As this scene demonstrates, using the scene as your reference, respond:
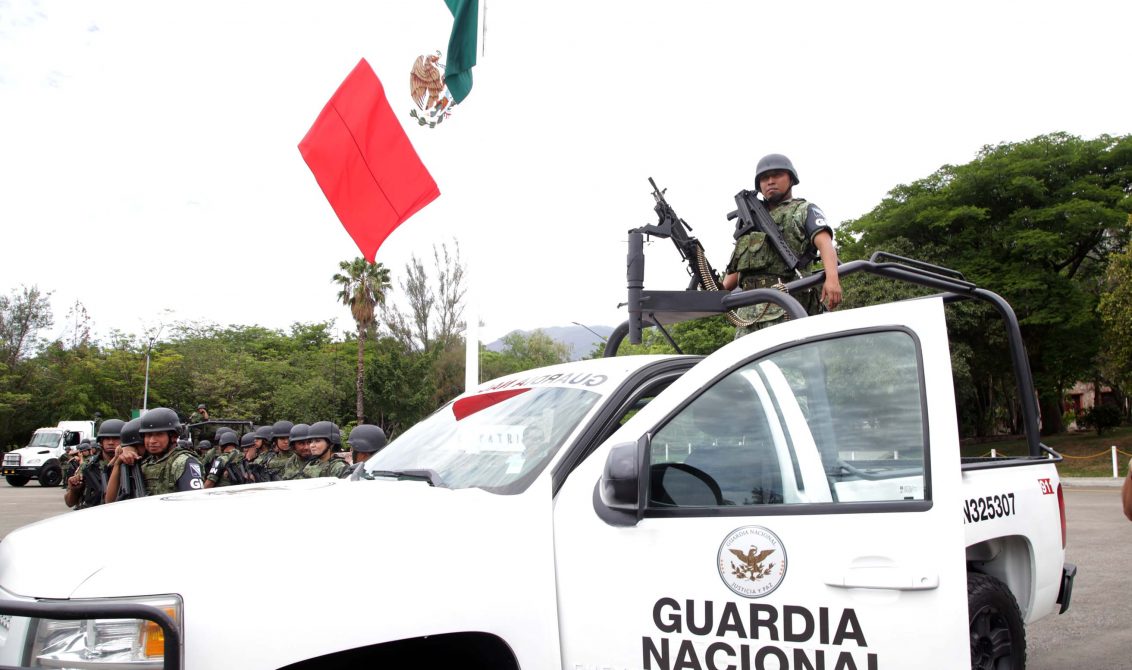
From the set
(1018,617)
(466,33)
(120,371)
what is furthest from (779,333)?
(120,371)

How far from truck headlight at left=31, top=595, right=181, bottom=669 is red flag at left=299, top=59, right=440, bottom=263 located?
732 cm

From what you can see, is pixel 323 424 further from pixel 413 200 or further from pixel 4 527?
pixel 4 527

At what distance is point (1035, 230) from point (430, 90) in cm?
2479

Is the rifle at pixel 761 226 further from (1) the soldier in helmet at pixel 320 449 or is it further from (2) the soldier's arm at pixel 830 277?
(1) the soldier in helmet at pixel 320 449

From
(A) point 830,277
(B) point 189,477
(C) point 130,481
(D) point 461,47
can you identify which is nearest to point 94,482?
(C) point 130,481

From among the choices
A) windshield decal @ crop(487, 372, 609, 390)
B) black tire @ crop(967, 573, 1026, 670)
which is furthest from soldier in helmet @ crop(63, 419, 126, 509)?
black tire @ crop(967, 573, 1026, 670)

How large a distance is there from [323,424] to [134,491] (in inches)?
99.5

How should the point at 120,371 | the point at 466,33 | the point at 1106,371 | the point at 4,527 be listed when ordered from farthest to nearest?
the point at 120,371 < the point at 1106,371 < the point at 4,527 < the point at 466,33

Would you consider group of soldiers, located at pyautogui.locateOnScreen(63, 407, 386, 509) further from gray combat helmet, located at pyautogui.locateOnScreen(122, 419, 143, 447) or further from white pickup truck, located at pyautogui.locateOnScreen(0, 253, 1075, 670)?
white pickup truck, located at pyautogui.locateOnScreen(0, 253, 1075, 670)

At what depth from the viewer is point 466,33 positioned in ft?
33.0

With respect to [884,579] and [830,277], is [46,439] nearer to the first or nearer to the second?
[830,277]

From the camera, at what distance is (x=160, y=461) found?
6.93 m

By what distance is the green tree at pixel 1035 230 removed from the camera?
93.4 feet

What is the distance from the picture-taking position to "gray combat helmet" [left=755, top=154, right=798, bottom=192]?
182 inches
